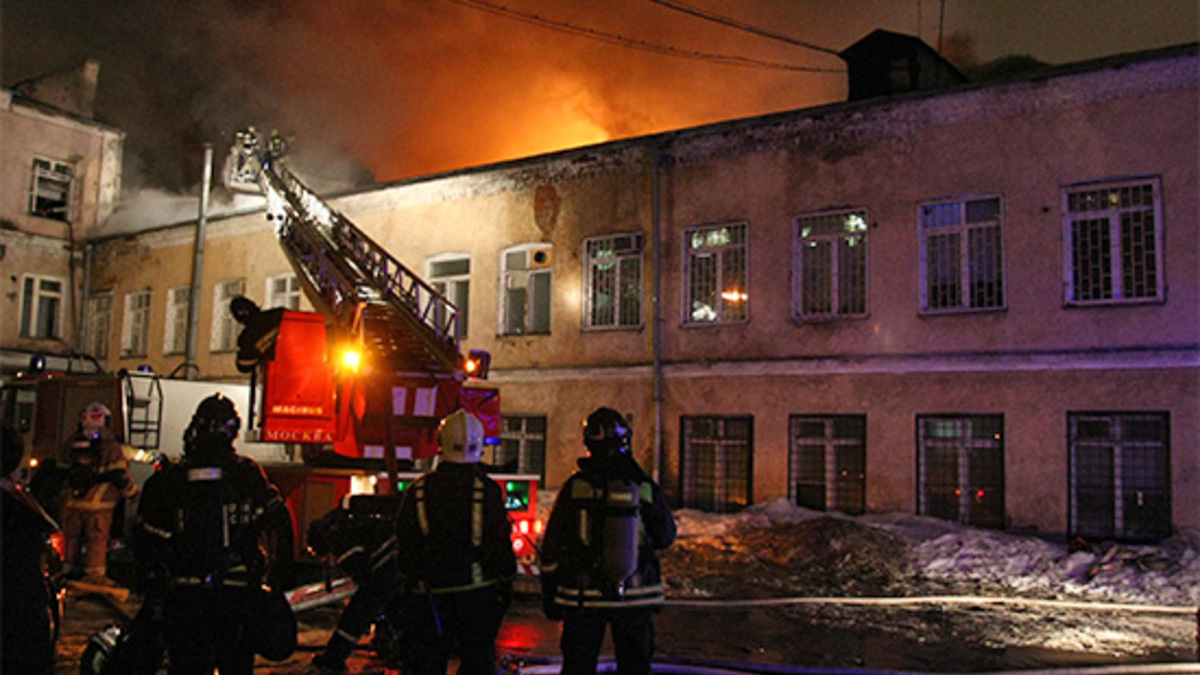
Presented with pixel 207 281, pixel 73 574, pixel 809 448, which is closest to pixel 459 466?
pixel 73 574

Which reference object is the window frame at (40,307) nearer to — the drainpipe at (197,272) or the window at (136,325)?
the window at (136,325)

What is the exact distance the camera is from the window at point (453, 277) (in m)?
19.1

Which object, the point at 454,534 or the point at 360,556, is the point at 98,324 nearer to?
the point at 360,556

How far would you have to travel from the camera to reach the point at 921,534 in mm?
12766

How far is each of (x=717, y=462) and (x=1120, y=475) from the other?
5.77 m

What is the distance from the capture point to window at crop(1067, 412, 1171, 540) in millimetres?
12406

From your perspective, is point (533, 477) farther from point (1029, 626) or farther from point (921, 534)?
point (921, 534)

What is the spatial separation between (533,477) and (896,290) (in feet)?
23.3

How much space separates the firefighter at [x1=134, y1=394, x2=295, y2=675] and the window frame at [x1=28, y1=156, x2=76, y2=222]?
26414 mm

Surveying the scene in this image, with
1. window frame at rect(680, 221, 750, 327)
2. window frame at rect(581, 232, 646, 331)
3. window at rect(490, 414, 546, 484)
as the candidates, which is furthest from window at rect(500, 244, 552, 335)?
window frame at rect(680, 221, 750, 327)

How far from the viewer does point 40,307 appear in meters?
26.9

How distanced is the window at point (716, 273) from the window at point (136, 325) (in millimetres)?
16418

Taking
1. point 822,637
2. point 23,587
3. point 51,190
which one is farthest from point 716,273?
point 51,190

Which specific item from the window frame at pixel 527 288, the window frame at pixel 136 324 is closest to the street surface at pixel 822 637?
the window frame at pixel 527 288
